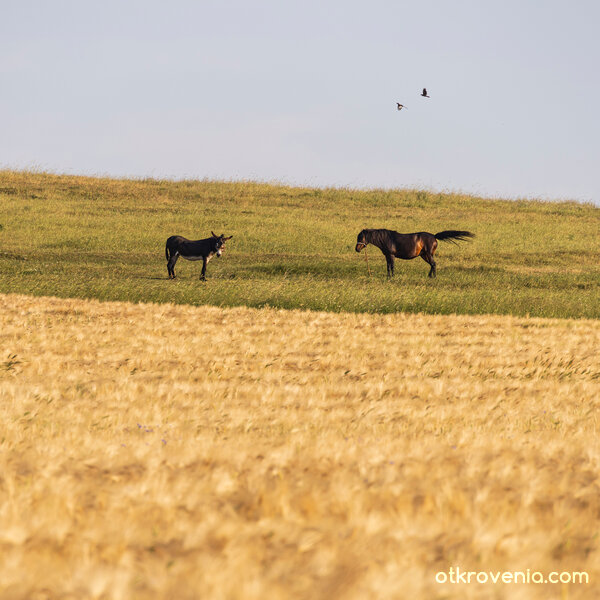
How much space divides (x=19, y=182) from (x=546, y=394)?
60440 mm

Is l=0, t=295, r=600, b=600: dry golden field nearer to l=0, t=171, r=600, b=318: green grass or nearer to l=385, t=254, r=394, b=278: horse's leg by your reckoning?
l=0, t=171, r=600, b=318: green grass

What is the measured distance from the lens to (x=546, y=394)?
32.0ft

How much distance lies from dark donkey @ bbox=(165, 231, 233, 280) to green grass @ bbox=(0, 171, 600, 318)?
873 mm

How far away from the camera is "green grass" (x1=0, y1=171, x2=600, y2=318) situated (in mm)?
24062

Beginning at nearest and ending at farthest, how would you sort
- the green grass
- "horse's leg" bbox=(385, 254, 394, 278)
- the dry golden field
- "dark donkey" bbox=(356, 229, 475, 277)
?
the dry golden field → the green grass → "dark donkey" bbox=(356, 229, 475, 277) → "horse's leg" bbox=(385, 254, 394, 278)

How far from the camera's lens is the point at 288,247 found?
4441 cm

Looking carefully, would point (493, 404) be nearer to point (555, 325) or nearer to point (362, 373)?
point (362, 373)

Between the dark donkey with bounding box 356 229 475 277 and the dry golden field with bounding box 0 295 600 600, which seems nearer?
the dry golden field with bounding box 0 295 600 600

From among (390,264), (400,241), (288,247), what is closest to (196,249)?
(390,264)

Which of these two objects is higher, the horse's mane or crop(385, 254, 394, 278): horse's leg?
the horse's mane

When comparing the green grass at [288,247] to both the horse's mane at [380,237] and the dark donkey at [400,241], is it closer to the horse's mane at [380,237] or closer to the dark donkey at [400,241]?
the dark donkey at [400,241]

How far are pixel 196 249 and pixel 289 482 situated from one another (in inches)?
989

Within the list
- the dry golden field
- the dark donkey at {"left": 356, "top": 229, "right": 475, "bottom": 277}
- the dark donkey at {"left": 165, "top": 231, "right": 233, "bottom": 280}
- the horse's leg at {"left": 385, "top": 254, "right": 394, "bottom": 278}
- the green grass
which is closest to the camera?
the dry golden field

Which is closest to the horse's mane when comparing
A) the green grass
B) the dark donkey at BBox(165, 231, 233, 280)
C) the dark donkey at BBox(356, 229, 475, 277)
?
the dark donkey at BBox(356, 229, 475, 277)
